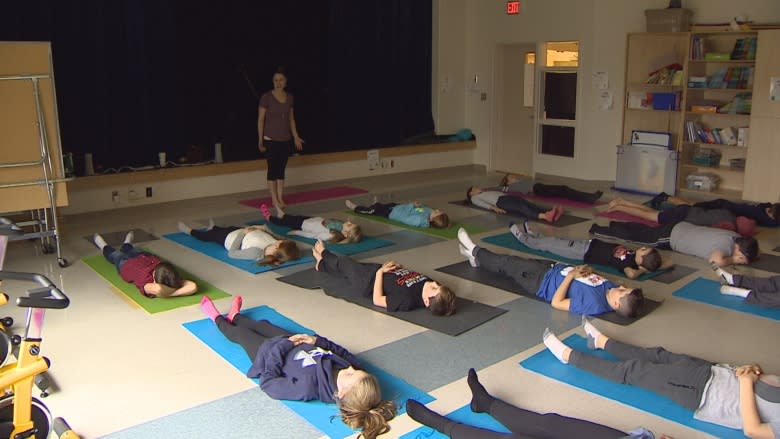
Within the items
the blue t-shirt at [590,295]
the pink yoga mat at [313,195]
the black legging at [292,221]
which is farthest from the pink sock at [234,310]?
the pink yoga mat at [313,195]

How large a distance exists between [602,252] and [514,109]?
197 inches

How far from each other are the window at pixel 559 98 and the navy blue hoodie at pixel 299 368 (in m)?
6.59

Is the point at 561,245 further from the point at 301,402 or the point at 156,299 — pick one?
the point at 156,299

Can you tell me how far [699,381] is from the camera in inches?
118

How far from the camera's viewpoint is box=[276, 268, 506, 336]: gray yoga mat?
3.98 m

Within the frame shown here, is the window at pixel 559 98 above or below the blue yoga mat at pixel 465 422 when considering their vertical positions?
above

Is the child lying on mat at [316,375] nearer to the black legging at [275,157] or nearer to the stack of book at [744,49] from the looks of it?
the black legging at [275,157]

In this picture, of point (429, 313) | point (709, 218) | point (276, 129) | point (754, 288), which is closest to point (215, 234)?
point (276, 129)

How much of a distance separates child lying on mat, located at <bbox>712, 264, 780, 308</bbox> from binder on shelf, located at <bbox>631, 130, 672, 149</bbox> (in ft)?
11.8

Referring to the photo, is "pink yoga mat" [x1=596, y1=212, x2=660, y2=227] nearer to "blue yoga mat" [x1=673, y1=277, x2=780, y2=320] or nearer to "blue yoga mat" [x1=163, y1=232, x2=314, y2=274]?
"blue yoga mat" [x1=673, y1=277, x2=780, y2=320]

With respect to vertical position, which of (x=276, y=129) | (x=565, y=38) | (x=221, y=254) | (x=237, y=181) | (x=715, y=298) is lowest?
(x=715, y=298)

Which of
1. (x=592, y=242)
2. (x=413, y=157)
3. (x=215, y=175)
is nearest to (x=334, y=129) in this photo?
(x=413, y=157)

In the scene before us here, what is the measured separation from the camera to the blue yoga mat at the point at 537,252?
5.02 metres

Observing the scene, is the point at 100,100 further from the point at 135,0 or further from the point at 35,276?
the point at 35,276
